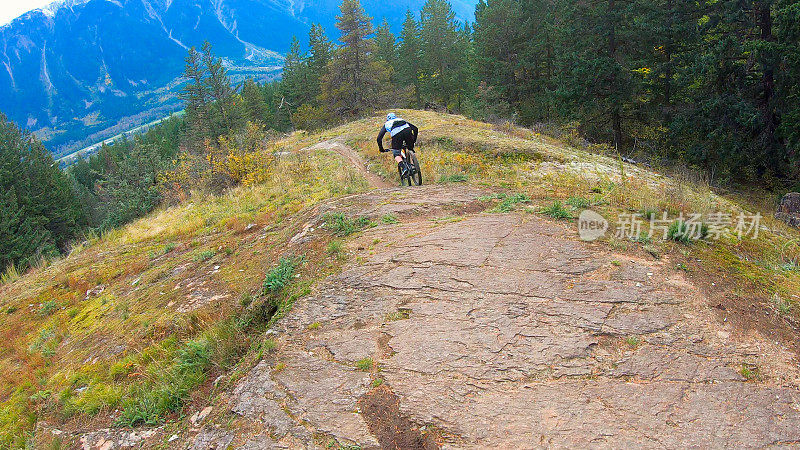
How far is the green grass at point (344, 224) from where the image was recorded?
6.47m

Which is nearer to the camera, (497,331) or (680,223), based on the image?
(497,331)

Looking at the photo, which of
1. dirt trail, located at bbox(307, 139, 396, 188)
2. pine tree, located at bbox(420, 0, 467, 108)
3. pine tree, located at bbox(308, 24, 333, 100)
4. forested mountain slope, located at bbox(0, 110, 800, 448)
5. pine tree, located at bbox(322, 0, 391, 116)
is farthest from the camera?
pine tree, located at bbox(308, 24, 333, 100)

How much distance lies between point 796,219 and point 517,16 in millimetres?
25053

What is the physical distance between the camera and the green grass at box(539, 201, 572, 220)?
20.6 ft

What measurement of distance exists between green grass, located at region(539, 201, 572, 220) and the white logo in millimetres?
209

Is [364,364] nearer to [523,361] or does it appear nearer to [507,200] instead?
[523,361]

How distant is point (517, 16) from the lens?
96.3 feet

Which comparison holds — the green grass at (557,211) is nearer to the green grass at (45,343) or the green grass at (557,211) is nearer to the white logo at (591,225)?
the white logo at (591,225)

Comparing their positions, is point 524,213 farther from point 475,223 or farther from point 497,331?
point 497,331

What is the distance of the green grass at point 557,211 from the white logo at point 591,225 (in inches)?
8.2

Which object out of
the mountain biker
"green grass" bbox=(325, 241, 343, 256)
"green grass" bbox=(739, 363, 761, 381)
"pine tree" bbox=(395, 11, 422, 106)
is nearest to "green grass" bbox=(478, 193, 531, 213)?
"green grass" bbox=(325, 241, 343, 256)

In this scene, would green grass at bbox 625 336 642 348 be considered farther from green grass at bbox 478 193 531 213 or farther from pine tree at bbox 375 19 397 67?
pine tree at bbox 375 19 397 67

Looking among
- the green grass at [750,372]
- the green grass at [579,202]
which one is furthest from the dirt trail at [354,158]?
the green grass at [750,372]

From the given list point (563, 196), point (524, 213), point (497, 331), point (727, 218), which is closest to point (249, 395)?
point (497, 331)
